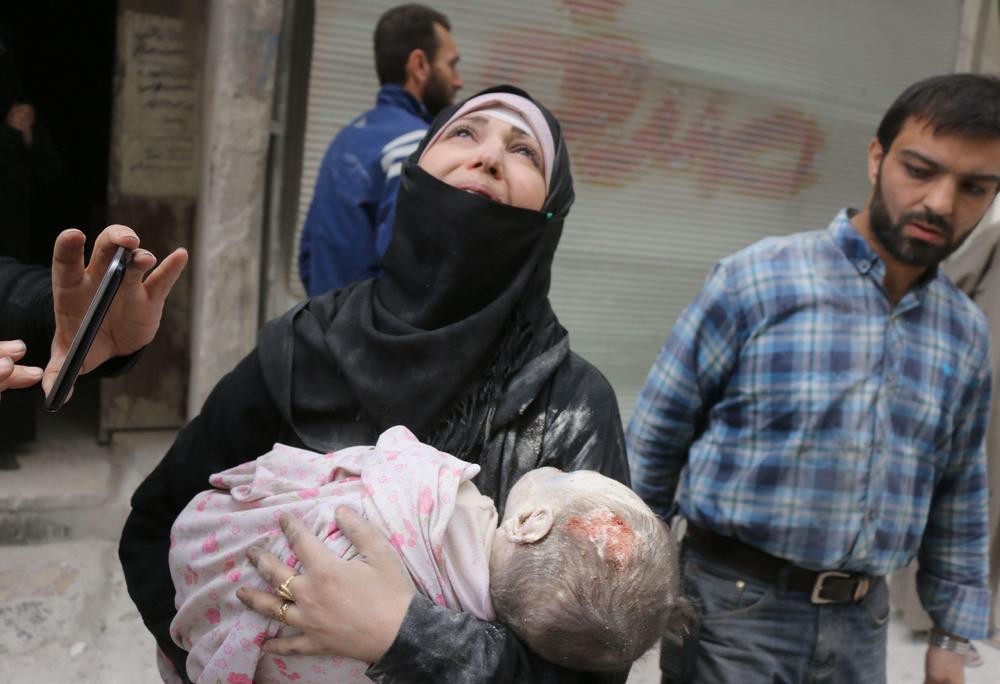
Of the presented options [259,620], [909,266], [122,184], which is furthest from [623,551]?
[122,184]

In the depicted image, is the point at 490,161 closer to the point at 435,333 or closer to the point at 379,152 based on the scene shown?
the point at 435,333

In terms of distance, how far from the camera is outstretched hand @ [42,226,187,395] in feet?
4.44

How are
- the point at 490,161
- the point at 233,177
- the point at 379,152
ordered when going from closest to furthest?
the point at 490,161 < the point at 379,152 < the point at 233,177

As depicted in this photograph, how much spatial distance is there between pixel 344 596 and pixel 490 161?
0.84 m

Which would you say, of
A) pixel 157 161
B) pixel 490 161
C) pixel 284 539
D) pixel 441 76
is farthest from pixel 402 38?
pixel 284 539

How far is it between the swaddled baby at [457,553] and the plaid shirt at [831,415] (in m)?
0.90

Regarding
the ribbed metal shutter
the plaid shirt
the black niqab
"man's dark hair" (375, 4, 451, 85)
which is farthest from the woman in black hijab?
the ribbed metal shutter

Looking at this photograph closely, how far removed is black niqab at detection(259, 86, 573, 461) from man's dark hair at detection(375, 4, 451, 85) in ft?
6.25

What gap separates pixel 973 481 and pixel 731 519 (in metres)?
0.68

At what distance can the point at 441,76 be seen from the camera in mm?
3514

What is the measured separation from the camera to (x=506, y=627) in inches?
49.9

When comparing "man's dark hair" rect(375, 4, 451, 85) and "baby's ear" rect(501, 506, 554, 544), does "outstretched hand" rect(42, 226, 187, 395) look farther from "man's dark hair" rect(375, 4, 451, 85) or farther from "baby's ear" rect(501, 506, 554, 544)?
"man's dark hair" rect(375, 4, 451, 85)

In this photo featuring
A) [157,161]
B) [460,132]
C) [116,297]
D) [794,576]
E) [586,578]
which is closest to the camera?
[586,578]

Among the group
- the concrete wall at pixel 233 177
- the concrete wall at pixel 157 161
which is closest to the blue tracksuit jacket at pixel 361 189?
the concrete wall at pixel 233 177
